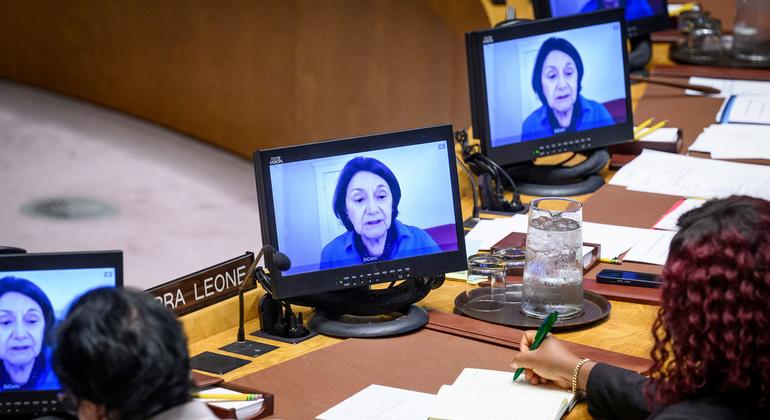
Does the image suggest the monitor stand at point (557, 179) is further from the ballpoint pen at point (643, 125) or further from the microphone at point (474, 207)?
the ballpoint pen at point (643, 125)

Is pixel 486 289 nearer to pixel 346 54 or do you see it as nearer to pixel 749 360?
pixel 749 360

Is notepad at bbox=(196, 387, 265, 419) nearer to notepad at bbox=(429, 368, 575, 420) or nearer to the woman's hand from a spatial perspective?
notepad at bbox=(429, 368, 575, 420)

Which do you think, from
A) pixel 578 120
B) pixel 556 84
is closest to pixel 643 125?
pixel 578 120

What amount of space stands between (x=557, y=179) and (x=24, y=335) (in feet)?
5.85

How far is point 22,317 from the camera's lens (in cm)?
198

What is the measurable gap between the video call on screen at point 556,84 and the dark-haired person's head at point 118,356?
1859 millimetres

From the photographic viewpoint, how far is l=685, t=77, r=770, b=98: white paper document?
436 centimetres

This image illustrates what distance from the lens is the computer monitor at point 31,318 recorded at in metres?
1.98

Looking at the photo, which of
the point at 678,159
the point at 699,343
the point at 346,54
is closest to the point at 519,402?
the point at 699,343

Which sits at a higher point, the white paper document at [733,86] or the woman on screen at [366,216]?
the white paper document at [733,86]

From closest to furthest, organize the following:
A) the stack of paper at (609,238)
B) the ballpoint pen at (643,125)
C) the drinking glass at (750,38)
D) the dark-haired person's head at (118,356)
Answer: the dark-haired person's head at (118,356) → the stack of paper at (609,238) → the ballpoint pen at (643,125) → the drinking glass at (750,38)

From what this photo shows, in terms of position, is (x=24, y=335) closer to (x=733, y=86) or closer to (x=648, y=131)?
(x=648, y=131)

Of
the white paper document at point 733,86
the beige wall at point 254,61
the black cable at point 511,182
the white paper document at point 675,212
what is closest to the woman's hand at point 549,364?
the white paper document at point 675,212
